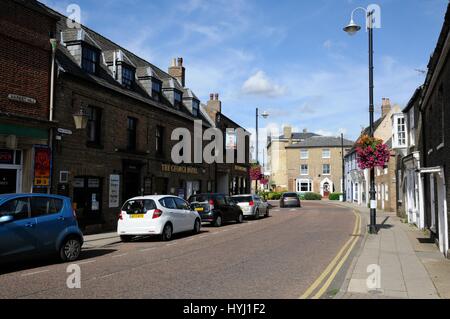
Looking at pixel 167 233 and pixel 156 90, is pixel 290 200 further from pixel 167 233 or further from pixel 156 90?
pixel 167 233

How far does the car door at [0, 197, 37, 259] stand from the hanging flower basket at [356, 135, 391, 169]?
1417 cm

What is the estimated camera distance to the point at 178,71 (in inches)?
1389

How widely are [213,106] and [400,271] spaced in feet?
94.1

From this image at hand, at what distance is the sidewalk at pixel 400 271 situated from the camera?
7.56 metres

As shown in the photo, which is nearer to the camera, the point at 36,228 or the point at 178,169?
the point at 36,228

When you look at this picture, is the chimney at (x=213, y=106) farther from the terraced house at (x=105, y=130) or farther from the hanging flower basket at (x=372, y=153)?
the hanging flower basket at (x=372, y=153)

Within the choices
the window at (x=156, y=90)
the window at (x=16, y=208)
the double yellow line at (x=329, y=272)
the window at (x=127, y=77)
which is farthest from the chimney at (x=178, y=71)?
the window at (x=16, y=208)

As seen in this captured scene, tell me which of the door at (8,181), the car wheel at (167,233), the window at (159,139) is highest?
the window at (159,139)

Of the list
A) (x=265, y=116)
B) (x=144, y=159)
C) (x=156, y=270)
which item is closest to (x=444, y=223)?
(x=156, y=270)

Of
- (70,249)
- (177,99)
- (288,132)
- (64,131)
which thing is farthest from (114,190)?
(288,132)

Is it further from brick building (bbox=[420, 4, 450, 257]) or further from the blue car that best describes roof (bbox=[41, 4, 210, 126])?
brick building (bbox=[420, 4, 450, 257])

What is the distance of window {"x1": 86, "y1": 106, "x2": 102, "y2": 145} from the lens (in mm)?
19281

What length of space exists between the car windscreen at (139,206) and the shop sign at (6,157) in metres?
4.29

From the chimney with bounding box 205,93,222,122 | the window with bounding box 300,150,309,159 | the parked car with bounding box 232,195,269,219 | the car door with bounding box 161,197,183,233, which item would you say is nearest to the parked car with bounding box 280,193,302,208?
the chimney with bounding box 205,93,222,122
